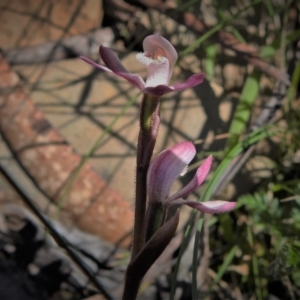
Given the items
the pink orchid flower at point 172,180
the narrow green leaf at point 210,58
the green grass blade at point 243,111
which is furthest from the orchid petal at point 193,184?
the narrow green leaf at point 210,58

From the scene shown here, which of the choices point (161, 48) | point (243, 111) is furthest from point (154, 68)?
point (243, 111)

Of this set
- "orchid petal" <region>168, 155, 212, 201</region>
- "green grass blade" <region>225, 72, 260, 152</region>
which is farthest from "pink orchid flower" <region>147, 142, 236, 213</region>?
"green grass blade" <region>225, 72, 260, 152</region>

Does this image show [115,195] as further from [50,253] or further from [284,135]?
[284,135]

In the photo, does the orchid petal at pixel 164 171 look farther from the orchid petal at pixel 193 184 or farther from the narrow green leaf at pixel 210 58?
the narrow green leaf at pixel 210 58

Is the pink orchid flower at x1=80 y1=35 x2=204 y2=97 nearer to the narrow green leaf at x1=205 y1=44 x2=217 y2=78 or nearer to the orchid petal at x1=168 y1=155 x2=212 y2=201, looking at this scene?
the orchid petal at x1=168 y1=155 x2=212 y2=201

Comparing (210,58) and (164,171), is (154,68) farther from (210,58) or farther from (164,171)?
(210,58)
